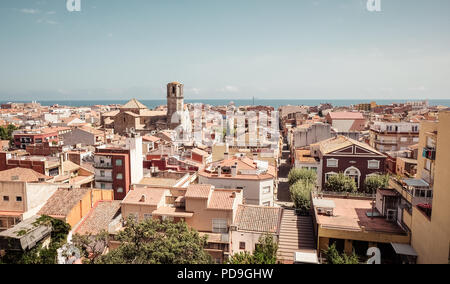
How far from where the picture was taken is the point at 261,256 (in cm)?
1211

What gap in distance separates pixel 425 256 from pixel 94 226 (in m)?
18.2

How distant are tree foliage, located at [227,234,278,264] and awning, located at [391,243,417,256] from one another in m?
6.00

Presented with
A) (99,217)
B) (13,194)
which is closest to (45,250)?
(99,217)

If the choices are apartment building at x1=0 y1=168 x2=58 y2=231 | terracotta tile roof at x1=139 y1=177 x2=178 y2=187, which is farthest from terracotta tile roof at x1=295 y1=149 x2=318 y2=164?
apartment building at x1=0 y1=168 x2=58 y2=231

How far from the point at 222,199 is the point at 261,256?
22.9ft

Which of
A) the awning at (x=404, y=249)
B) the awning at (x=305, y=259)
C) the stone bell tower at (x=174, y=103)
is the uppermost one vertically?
the stone bell tower at (x=174, y=103)

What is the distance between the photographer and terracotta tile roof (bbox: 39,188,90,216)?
1967 centimetres

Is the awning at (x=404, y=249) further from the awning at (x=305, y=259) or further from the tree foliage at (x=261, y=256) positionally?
the tree foliage at (x=261, y=256)

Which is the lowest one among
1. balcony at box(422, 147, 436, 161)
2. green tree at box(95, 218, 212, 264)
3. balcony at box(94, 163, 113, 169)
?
green tree at box(95, 218, 212, 264)

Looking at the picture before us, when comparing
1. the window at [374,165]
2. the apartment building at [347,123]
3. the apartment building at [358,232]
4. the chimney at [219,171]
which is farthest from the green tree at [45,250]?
the apartment building at [347,123]

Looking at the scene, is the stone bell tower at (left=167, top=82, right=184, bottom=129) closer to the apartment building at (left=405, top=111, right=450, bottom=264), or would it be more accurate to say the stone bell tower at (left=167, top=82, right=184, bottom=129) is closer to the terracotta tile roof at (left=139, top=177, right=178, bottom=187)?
the terracotta tile roof at (left=139, top=177, right=178, bottom=187)

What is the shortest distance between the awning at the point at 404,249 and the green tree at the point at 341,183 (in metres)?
11.2

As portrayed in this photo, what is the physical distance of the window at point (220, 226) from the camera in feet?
59.0
